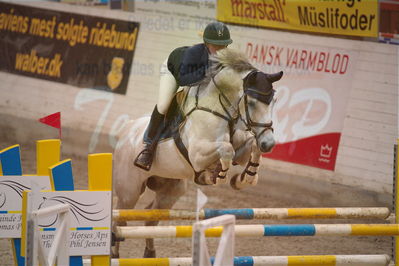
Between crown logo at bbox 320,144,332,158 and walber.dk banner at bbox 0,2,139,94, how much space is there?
2.60m

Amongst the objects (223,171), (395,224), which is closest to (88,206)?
(223,171)

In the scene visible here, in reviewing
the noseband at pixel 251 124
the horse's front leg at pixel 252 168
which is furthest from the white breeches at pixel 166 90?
the horse's front leg at pixel 252 168

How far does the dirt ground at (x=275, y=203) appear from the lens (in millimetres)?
5984

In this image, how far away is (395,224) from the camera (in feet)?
14.4

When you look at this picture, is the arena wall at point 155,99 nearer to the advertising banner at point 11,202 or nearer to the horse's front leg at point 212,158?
the horse's front leg at point 212,158

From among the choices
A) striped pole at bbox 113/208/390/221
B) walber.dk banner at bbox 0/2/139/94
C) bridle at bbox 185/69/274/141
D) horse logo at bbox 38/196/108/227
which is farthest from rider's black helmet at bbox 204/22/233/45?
walber.dk banner at bbox 0/2/139/94

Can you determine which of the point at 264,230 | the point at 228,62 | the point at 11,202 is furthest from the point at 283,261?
the point at 11,202

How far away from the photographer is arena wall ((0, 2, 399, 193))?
278 inches

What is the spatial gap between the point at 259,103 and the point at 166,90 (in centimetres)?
72

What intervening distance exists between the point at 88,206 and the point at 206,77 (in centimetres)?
121

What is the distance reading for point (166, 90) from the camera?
482 cm

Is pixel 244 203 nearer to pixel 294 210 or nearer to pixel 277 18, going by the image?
pixel 277 18

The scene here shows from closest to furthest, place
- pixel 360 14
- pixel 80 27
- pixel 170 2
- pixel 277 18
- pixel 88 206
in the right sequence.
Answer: pixel 88 206 → pixel 360 14 → pixel 277 18 → pixel 170 2 → pixel 80 27

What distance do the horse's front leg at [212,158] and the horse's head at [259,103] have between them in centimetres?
19
